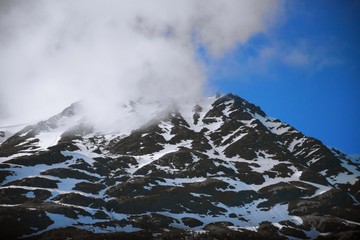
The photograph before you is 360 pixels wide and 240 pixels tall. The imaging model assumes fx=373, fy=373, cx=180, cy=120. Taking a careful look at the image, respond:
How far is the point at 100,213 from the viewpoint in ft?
427

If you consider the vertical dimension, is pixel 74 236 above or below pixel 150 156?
below

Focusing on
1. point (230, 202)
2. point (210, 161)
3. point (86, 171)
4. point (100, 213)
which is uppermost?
point (210, 161)

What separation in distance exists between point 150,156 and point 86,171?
3753 centimetres

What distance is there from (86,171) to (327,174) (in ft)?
395

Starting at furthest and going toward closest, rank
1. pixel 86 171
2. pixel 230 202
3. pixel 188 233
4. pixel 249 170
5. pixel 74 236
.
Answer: pixel 249 170 → pixel 86 171 → pixel 230 202 → pixel 188 233 → pixel 74 236

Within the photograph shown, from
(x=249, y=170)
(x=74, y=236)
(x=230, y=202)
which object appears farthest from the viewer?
(x=249, y=170)

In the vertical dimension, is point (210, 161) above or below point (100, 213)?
above

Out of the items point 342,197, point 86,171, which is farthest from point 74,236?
point 342,197

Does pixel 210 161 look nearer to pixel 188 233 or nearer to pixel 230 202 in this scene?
pixel 230 202

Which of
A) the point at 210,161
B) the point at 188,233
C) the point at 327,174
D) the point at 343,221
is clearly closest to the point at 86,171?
the point at 210,161

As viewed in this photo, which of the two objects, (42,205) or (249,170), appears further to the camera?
(249,170)

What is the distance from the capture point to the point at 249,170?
182 metres

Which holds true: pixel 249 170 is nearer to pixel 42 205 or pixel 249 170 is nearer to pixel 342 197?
pixel 342 197

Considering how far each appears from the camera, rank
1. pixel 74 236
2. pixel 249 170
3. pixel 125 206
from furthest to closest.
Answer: pixel 249 170 < pixel 125 206 < pixel 74 236
